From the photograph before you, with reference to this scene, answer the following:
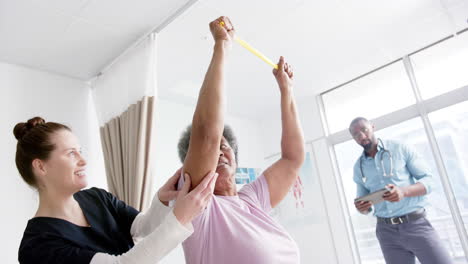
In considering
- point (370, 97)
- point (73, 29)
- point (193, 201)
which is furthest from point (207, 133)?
point (370, 97)

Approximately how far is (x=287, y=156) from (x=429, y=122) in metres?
2.99

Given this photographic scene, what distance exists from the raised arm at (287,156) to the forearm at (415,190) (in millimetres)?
1643

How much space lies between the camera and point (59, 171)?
1.15 m

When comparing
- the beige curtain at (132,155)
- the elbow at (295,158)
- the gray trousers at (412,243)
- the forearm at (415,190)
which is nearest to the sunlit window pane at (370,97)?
the forearm at (415,190)

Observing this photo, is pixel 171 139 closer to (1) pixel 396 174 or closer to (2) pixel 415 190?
(1) pixel 396 174

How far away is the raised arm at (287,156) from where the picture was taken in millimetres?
1270

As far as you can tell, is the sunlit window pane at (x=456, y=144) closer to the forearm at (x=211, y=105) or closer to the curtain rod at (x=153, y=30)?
the curtain rod at (x=153, y=30)

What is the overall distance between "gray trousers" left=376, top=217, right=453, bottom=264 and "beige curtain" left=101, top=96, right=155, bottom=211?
187 cm

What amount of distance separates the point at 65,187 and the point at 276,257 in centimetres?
74

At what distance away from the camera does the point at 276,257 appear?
964mm

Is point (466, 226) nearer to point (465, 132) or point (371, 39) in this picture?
point (465, 132)

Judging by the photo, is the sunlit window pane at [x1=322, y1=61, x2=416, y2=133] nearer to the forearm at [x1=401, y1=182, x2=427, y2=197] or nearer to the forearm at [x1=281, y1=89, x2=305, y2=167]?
the forearm at [x1=401, y1=182, x2=427, y2=197]

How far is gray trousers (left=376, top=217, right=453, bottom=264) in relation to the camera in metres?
2.42

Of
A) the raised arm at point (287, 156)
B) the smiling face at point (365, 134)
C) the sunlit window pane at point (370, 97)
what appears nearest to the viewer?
the raised arm at point (287, 156)
